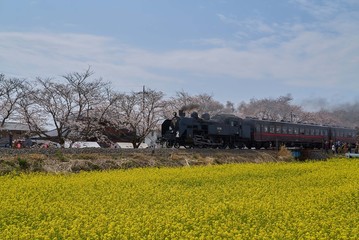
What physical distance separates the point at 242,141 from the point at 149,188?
64.5 feet

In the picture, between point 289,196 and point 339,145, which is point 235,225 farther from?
point 339,145

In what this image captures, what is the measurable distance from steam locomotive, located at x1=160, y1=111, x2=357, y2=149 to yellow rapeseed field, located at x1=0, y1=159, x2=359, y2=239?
40.1ft

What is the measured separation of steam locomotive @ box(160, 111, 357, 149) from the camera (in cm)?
2586

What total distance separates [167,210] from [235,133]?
21.3m

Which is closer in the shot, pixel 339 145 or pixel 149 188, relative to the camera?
pixel 149 188

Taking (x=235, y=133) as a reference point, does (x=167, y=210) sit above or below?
below

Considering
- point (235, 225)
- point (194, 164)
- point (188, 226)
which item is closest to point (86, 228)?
point (188, 226)

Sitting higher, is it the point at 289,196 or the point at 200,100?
the point at 200,100

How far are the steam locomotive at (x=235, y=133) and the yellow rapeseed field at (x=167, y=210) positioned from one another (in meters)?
12.2

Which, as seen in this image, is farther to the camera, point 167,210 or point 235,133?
point 235,133

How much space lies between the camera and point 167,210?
782 cm

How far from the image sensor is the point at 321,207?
8.37m

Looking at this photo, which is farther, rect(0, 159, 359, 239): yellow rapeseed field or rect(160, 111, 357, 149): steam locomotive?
rect(160, 111, 357, 149): steam locomotive

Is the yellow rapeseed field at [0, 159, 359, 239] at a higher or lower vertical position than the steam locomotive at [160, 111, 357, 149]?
lower
